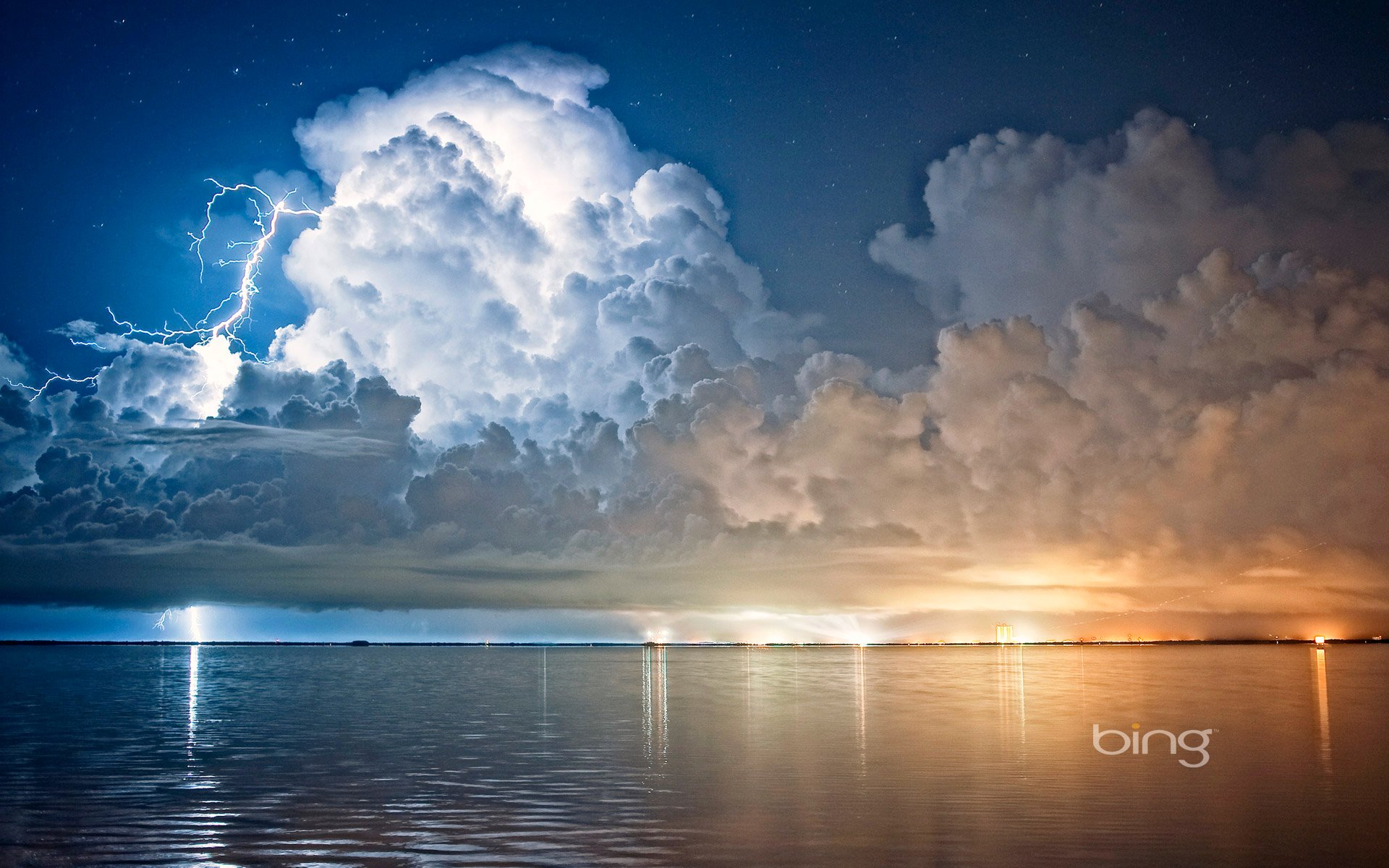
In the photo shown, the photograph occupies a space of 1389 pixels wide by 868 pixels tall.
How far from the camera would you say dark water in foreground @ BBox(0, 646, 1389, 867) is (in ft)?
99.6

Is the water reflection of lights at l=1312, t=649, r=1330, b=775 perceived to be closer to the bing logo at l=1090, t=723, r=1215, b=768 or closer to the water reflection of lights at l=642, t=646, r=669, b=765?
the bing logo at l=1090, t=723, r=1215, b=768

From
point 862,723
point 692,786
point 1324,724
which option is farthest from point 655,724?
point 1324,724

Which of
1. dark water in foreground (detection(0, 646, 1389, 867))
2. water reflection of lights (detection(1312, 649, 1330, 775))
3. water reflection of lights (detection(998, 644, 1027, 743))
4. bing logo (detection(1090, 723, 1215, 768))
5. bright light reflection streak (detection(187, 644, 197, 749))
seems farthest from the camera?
water reflection of lights (detection(998, 644, 1027, 743))

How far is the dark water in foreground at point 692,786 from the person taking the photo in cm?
3036

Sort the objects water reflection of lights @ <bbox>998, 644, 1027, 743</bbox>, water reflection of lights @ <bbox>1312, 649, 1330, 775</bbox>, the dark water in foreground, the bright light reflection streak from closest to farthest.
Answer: the dark water in foreground → water reflection of lights @ <bbox>1312, 649, 1330, 775</bbox> → the bright light reflection streak → water reflection of lights @ <bbox>998, 644, 1027, 743</bbox>

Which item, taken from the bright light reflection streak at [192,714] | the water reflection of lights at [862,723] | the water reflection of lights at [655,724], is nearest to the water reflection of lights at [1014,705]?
the water reflection of lights at [862,723]

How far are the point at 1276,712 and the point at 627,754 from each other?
5365 centimetres

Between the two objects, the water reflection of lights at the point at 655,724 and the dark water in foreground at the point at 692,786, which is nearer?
the dark water in foreground at the point at 692,786

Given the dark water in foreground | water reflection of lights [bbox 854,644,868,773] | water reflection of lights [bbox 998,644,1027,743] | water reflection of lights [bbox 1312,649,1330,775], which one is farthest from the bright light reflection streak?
water reflection of lights [bbox 1312,649,1330,775]

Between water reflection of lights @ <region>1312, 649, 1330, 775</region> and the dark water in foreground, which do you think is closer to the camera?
the dark water in foreground

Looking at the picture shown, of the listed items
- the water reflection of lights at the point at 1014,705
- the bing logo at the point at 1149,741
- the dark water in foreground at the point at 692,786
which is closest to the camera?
the dark water in foreground at the point at 692,786

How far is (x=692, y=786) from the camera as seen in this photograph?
4234 cm

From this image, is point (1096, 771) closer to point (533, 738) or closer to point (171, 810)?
point (533, 738)

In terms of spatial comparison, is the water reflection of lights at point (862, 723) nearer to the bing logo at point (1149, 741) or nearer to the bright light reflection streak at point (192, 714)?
the bing logo at point (1149, 741)
